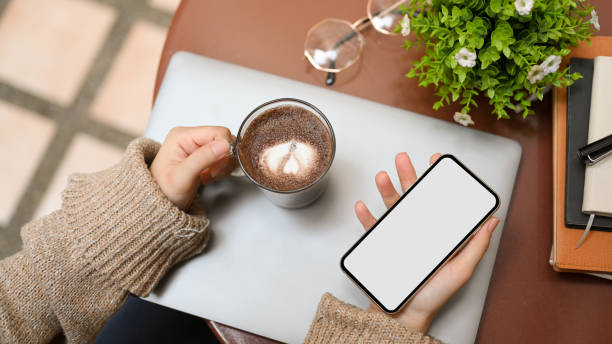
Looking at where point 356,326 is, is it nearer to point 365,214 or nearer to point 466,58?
point 365,214

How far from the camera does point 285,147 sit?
2.28ft

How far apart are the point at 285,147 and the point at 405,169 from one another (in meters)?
0.20

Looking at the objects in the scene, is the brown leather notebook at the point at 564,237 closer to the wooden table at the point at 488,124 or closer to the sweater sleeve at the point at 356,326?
the wooden table at the point at 488,124

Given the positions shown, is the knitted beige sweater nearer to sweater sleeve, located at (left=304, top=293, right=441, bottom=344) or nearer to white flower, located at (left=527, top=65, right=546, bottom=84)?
sweater sleeve, located at (left=304, top=293, right=441, bottom=344)

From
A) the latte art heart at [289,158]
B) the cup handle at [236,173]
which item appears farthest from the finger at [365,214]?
the cup handle at [236,173]

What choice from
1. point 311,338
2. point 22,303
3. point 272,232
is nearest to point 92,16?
point 22,303

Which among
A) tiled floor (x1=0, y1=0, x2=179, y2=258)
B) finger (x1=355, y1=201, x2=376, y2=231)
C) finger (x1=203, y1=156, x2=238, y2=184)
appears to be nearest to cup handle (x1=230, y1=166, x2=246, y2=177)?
finger (x1=203, y1=156, x2=238, y2=184)

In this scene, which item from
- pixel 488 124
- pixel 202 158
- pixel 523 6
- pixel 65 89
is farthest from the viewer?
pixel 65 89

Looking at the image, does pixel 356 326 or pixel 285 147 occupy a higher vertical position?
pixel 285 147

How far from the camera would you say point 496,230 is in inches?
28.4

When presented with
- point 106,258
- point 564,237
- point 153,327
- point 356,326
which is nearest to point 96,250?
point 106,258

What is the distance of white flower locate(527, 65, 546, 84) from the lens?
2.13ft

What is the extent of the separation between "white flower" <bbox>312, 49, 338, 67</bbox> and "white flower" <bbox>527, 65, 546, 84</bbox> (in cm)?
36

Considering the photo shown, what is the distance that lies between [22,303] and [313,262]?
52 cm
